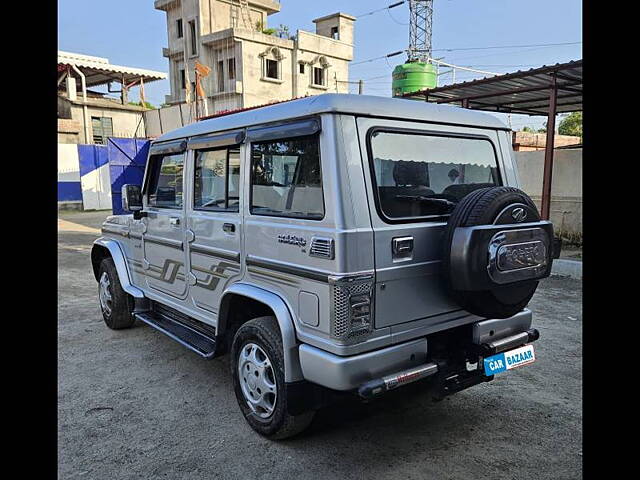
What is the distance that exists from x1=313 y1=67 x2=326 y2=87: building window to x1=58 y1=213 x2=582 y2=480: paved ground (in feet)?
99.8

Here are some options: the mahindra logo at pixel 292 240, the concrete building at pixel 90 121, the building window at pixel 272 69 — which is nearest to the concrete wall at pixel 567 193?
the mahindra logo at pixel 292 240

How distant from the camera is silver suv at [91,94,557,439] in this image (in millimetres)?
2615

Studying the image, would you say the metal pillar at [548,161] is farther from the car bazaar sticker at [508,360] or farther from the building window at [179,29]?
A: the building window at [179,29]

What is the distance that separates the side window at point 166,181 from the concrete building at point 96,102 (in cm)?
2280

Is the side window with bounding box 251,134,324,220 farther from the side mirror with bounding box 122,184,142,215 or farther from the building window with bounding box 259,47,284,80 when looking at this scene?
the building window with bounding box 259,47,284,80

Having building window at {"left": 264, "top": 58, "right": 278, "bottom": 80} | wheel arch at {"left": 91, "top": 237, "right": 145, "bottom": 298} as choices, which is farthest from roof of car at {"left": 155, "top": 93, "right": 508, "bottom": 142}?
building window at {"left": 264, "top": 58, "right": 278, "bottom": 80}

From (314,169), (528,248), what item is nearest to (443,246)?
(528,248)

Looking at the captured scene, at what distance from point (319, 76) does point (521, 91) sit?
83.5ft

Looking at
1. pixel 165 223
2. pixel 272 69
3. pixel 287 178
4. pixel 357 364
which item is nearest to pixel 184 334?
pixel 165 223

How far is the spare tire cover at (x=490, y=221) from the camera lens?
8.95 feet

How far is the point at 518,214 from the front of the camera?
9.23ft

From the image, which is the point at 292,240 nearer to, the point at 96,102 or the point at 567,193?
the point at 567,193
